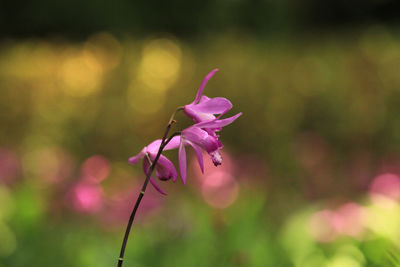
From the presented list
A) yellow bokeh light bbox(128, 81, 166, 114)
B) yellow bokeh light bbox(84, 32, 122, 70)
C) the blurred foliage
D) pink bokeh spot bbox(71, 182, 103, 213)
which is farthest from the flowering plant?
the blurred foliage

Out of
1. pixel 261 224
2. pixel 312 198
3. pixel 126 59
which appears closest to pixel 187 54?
pixel 126 59

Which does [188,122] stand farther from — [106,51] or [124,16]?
[124,16]

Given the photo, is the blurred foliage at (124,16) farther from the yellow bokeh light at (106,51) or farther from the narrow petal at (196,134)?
the narrow petal at (196,134)

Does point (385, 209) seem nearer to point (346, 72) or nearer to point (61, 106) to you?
point (346, 72)

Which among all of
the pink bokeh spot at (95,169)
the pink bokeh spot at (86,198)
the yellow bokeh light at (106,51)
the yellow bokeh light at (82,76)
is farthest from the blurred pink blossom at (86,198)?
the yellow bokeh light at (106,51)

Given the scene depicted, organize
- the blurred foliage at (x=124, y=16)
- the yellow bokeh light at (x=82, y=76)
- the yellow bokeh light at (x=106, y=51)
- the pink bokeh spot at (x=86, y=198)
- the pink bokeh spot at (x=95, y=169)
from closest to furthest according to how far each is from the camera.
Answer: the pink bokeh spot at (x=86, y=198)
the pink bokeh spot at (x=95, y=169)
the yellow bokeh light at (x=82, y=76)
the yellow bokeh light at (x=106, y=51)
the blurred foliage at (x=124, y=16)

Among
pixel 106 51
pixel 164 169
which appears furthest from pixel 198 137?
pixel 106 51
